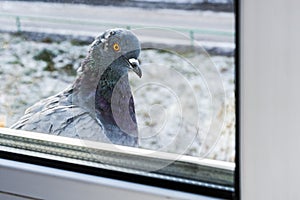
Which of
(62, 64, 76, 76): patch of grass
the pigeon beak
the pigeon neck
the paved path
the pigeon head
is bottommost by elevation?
the pigeon neck

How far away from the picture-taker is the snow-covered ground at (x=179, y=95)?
2.44 ft

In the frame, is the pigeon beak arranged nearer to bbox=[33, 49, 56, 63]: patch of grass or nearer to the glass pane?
the glass pane

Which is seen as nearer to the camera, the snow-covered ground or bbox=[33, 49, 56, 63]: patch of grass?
the snow-covered ground

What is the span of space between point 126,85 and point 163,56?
82mm

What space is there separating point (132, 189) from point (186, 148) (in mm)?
110

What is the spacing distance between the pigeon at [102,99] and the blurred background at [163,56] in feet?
0.04

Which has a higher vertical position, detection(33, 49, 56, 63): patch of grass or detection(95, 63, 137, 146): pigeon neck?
detection(33, 49, 56, 63): patch of grass

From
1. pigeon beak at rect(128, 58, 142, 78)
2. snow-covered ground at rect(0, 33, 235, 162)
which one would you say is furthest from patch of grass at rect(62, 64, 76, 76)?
pigeon beak at rect(128, 58, 142, 78)

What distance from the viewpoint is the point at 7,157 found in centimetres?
89

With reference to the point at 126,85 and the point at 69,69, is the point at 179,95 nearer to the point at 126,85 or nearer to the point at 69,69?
the point at 126,85

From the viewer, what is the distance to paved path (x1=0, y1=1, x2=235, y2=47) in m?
0.73

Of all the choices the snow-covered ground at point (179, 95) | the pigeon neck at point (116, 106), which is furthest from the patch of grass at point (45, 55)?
the pigeon neck at point (116, 106)

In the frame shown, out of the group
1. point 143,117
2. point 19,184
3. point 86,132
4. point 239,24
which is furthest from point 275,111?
point 19,184

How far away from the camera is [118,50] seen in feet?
2.64
